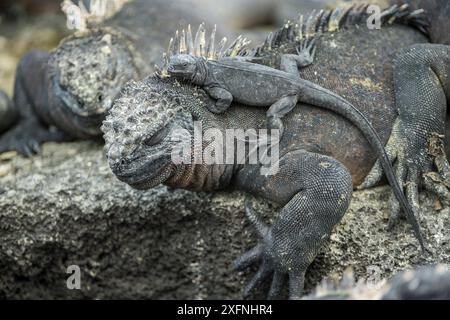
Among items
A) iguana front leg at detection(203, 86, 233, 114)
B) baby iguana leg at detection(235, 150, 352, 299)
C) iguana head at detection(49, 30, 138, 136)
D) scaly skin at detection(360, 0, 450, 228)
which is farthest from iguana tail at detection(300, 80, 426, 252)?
iguana head at detection(49, 30, 138, 136)

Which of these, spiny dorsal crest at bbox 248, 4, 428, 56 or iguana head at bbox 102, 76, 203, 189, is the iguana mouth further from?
spiny dorsal crest at bbox 248, 4, 428, 56

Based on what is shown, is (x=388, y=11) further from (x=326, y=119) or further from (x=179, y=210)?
(x=179, y=210)

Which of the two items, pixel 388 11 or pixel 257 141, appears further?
pixel 388 11

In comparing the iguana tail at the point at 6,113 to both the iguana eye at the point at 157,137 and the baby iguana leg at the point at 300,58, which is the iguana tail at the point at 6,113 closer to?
the iguana eye at the point at 157,137

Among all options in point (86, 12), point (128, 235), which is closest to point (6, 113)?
point (86, 12)

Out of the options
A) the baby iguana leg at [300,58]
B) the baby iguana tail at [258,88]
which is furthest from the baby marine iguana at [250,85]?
the baby iguana leg at [300,58]

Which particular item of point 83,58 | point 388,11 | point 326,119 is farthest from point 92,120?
point 388,11
